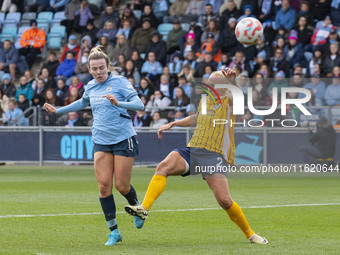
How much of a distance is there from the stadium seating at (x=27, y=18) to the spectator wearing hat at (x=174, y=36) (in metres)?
7.33

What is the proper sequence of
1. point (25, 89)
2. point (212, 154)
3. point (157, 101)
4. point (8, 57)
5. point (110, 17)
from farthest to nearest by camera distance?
point (8, 57)
point (110, 17)
point (25, 89)
point (157, 101)
point (212, 154)

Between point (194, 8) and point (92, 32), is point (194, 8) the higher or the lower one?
the higher one

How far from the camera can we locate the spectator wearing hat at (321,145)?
21.0 metres

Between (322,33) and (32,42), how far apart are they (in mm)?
11560

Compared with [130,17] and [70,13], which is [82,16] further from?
[130,17]

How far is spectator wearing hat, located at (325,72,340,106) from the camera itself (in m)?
21.2

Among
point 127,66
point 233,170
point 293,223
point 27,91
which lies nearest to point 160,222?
point 293,223

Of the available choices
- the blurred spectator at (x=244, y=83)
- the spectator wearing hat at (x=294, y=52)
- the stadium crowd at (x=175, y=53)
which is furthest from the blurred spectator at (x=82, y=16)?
the blurred spectator at (x=244, y=83)

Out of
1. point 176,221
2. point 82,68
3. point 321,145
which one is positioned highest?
point 82,68

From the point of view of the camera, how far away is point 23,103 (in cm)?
2619

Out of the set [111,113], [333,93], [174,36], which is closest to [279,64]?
[333,93]

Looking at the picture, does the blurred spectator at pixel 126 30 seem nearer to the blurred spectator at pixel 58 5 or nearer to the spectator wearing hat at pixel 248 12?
the blurred spectator at pixel 58 5

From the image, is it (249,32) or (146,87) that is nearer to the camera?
(249,32)

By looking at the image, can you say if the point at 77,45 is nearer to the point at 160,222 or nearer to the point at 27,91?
the point at 27,91
